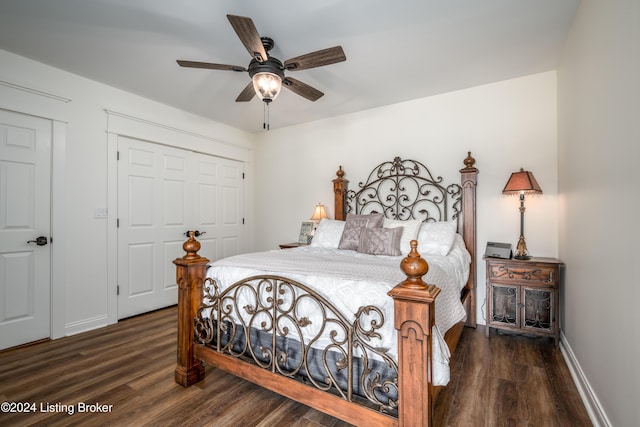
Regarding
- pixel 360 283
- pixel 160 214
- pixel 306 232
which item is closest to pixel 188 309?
pixel 360 283

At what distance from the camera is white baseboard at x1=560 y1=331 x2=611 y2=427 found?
153cm

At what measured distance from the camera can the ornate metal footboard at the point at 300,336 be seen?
1.43m

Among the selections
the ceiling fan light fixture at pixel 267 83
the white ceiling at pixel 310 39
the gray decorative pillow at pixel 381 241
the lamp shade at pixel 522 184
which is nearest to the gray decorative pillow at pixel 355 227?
the gray decorative pillow at pixel 381 241

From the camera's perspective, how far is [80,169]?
306 cm

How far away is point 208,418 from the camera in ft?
5.47

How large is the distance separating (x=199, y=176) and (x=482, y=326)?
402cm

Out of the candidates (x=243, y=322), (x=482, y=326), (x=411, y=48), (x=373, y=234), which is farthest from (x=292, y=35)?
(x=482, y=326)

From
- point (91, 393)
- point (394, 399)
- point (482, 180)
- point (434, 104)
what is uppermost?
point (434, 104)

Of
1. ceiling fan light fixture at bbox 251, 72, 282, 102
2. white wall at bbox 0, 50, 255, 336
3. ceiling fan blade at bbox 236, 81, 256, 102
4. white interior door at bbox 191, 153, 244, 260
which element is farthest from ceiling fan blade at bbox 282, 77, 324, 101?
white interior door at bbox 191, 153, 244, 260

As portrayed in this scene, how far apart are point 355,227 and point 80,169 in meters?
2.93

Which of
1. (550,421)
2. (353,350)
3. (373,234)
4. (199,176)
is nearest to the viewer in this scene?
(353,350)

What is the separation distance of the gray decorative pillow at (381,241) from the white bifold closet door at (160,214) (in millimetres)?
2524

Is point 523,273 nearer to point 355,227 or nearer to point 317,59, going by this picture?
point 355,227

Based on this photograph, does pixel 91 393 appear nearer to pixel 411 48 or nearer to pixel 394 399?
pixel 394 399
